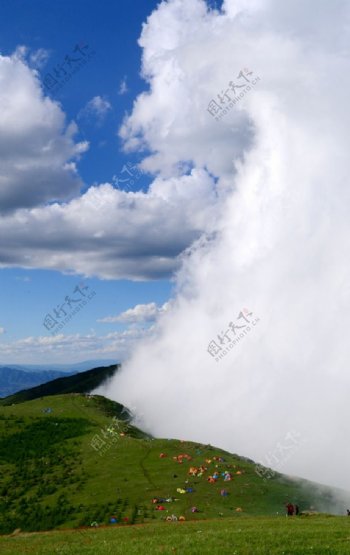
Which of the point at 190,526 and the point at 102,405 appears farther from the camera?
the point at 102,405

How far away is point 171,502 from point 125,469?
873 inches

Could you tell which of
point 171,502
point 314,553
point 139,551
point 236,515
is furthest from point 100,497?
point 314,553

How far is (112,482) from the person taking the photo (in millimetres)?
86750

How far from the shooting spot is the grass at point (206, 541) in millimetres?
34125

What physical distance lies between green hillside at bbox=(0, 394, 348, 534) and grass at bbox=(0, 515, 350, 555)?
16607 millimetres

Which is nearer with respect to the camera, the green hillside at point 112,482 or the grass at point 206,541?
the grass at point 206,541

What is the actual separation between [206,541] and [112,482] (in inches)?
2081

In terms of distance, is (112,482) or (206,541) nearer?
(206,541)

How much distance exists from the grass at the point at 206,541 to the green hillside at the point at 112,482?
16607mm

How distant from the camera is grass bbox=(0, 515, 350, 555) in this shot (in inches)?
1344

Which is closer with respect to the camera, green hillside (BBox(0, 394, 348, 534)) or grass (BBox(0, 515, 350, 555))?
grass (BBox(0, 515, 350, 555))

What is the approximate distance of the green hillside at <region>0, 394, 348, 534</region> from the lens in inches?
2864

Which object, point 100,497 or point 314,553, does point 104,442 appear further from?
point 314,553

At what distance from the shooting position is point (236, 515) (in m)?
67.7
